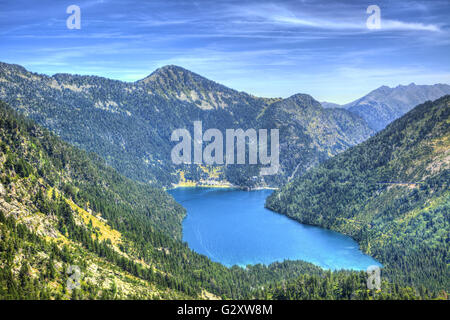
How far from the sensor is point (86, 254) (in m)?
106

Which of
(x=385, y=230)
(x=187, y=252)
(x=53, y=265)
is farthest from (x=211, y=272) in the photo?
(x=385, y=230)

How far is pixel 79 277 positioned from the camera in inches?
3423

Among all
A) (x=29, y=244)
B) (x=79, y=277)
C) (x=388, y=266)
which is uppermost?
(x=29, y=244)

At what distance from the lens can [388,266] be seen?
155750 mm

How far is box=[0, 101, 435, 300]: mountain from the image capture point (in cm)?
8381

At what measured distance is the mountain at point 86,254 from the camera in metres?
83.8
